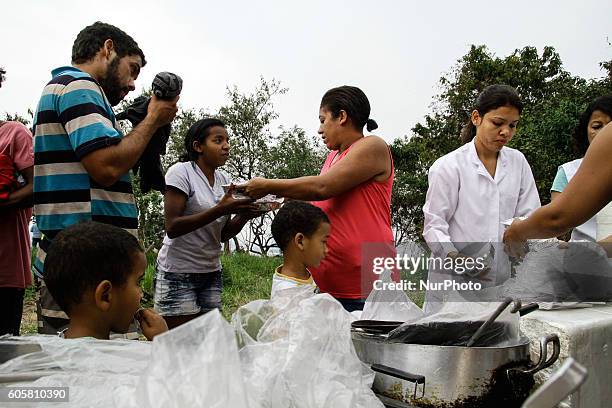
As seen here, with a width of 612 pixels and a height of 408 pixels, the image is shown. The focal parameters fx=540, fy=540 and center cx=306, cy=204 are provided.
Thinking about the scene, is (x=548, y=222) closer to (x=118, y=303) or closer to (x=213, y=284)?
(x=118, y=303)

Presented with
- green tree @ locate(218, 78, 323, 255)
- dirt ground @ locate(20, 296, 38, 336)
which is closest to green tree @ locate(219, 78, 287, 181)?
green tree @ locate(218, 78, 323, 255)

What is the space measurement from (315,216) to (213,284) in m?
0.98

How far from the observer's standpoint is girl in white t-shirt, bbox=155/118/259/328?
2971 millimetres

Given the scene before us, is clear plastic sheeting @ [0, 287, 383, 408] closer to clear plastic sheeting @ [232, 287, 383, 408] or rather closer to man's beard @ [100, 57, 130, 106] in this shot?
clear plastic sheeting @ [232, 287, 383, 408]

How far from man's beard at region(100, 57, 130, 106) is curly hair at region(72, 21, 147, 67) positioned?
1.9 inches

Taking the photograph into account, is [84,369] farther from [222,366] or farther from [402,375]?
[402,375]

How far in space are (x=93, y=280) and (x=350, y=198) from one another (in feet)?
4.28

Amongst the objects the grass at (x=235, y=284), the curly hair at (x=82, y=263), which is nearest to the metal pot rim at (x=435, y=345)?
the curly hair at (x=82, y=263)

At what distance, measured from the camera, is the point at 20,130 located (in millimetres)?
2594

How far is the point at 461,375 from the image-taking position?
3.83ft

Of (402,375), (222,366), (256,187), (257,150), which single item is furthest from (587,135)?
(257,150)

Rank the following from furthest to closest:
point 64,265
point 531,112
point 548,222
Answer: point 531,112 < point 548,222 < point 64,265

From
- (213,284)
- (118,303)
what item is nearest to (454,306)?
(118,303)

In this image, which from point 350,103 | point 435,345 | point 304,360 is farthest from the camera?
point 350,103
